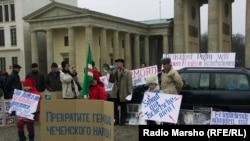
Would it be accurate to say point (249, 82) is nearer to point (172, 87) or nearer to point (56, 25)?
point (172, 87)

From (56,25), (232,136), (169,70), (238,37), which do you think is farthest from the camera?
(238,37)

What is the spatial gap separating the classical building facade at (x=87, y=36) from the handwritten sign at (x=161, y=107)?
136ft

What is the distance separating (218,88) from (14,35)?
2207 inches

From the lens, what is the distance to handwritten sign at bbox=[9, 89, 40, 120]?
9.41 m

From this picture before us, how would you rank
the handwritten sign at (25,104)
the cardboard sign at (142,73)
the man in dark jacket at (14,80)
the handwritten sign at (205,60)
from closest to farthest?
the handwritten sign at (25,104) → the man in dark jacket at (14,80) → the cardboard sign at (142,73) → the handwritten sign at (205,60)

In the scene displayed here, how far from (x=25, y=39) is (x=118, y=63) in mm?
53170

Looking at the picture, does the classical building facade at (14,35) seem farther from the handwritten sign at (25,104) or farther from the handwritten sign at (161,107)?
the handwritten sign at (161,107)

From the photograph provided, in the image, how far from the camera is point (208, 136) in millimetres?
3518

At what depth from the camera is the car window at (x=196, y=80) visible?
11.4m

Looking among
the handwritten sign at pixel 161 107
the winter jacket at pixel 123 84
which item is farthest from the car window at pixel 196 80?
the handwritten sign at pixel 161 107

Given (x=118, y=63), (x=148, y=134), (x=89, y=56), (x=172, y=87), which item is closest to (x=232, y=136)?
(x=148, y=134)

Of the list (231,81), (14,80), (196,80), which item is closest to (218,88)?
(231,81)

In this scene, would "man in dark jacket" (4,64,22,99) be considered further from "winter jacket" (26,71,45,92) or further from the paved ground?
the paved ground

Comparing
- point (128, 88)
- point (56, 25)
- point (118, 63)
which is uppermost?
point (56, 25)
